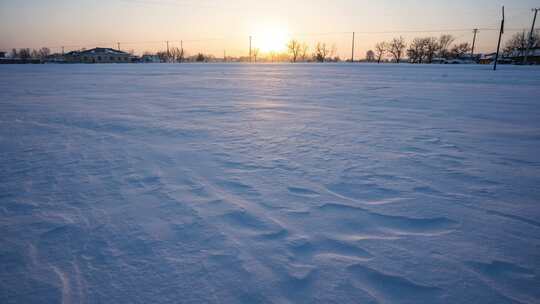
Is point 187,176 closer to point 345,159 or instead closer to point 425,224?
point 345,159

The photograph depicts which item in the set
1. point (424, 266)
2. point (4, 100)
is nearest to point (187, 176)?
point (424, 266)

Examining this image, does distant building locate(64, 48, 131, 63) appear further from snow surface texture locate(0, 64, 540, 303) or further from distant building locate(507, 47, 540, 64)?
distant building locate(507, 47, 540, 64)

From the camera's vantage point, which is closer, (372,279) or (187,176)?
(372,279)

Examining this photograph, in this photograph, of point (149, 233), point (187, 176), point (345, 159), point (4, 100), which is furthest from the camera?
point (4, 100)

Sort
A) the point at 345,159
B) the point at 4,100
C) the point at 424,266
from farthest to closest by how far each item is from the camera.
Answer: the point at 4,100 < the point at 345,159 < the point at 424,266

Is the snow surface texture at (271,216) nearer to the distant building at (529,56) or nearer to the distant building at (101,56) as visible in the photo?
the distant building at (529,56)

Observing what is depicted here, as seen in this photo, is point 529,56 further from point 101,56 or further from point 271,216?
point 101,56

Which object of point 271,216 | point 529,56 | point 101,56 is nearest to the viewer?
point 271,216

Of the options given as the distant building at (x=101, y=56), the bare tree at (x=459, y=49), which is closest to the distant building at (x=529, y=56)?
the bare tree at (x=459, y=49)

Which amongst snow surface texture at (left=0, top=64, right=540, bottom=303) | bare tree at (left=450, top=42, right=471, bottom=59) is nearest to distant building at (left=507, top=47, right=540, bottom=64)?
bare tree at (left=450, top=42, right=471, bottom=59)

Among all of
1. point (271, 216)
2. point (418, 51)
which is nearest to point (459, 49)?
point (418, 51)

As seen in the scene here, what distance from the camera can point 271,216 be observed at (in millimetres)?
2525

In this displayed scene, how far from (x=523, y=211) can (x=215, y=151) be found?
3.58 m

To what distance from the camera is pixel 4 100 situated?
31.0 feet
